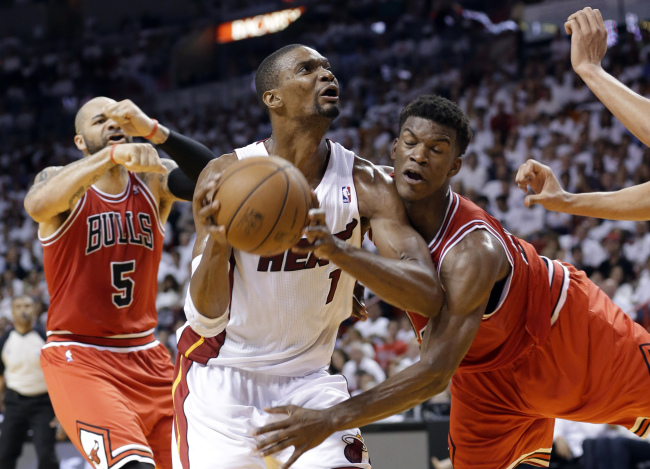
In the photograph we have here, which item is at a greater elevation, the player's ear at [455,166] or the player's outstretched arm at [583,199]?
the player's ear at [455,166]

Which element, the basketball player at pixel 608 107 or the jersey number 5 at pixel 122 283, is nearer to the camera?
the basketball player at pixel 608 107

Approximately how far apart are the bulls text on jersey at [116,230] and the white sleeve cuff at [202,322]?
1405 mm

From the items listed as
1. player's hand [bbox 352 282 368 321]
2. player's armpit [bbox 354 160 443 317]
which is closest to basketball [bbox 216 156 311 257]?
player's armpit [bbox 354 160 443 317]

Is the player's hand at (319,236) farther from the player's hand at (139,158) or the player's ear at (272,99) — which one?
the player's hand at (139,158)

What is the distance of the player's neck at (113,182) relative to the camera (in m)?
4.79

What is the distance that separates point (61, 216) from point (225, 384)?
1.81 metres

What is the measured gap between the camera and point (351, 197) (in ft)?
11.4

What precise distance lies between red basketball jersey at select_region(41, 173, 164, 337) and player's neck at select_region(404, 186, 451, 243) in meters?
1.84

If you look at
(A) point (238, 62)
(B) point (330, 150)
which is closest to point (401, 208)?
(B) point (330, 150)

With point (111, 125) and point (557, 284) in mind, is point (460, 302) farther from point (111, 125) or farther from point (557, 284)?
point (111, 125)

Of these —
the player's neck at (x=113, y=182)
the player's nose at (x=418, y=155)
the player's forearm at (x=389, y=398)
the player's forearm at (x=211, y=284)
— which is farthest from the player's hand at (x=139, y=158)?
the player's forearm at (x=389, y=398)

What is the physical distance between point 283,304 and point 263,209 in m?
0.71

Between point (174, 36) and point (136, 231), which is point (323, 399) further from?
point (174, 36)

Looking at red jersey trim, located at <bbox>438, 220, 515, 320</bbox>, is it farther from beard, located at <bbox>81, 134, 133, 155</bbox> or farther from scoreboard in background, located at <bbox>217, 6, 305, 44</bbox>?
scoreboard in background, located at <bbox>217, 6, 305, 44</bbox>
